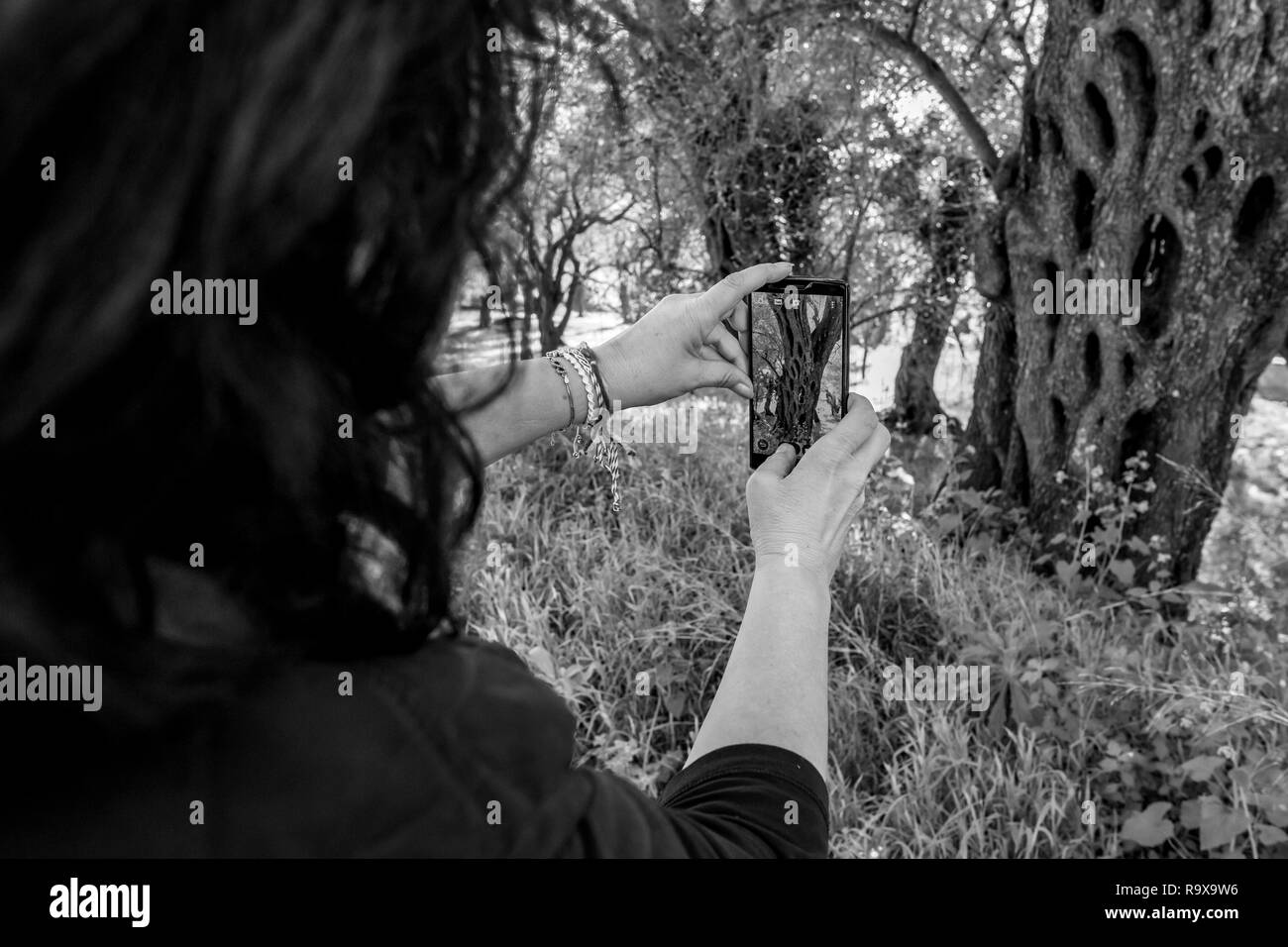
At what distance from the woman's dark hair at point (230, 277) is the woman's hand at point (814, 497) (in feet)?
2.27

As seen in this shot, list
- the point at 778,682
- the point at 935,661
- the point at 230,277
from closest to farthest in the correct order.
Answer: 1. the point at 230,277
2. the point at 778,682
3. the point at 935,661

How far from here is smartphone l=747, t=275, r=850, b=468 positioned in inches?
76.0

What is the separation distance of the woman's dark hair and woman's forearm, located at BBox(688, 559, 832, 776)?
1.52 feet

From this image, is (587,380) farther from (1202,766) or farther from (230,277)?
(1202,766)

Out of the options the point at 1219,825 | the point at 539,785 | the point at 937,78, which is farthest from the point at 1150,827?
the point at 937,78

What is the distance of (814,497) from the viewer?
1396 millimetres

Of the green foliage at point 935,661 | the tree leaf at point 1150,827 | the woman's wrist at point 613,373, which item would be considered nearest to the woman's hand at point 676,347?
the woman's wrist at point 613,373

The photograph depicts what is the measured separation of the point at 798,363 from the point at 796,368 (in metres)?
0.01

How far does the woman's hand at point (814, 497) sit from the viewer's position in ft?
4.24

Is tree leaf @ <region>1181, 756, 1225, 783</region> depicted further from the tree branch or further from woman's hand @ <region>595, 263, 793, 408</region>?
the tree branch

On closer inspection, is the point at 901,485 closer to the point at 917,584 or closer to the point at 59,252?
the point at 917,584

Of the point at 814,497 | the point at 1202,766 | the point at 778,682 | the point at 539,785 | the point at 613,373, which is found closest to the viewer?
the point at 539,785

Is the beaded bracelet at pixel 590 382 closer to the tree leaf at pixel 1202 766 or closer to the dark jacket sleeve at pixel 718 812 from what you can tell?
the dark jacket sleeve at pixel 718 812

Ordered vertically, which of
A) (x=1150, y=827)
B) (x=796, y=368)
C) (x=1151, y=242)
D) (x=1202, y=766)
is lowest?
(x=1150, y=827)
